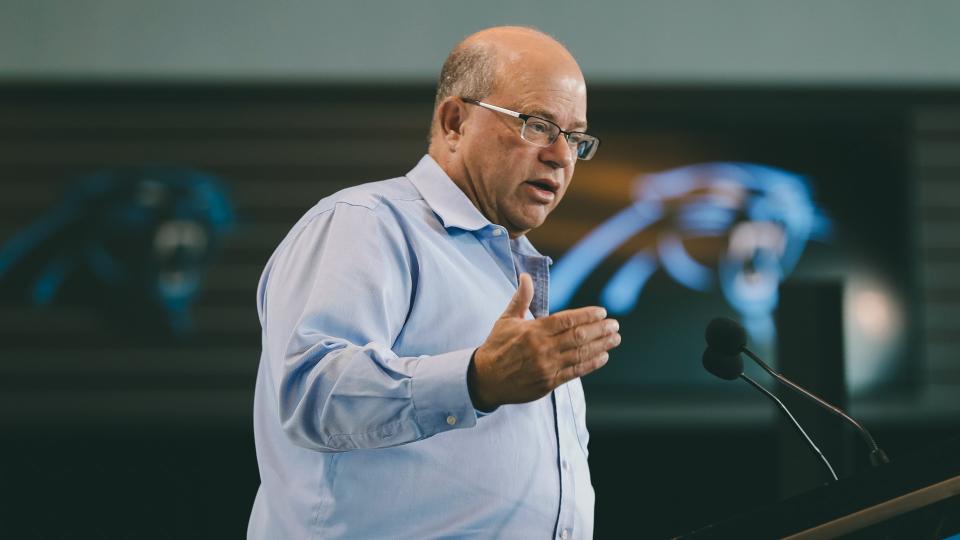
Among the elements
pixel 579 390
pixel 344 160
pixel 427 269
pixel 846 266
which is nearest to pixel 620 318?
pixel 846 266

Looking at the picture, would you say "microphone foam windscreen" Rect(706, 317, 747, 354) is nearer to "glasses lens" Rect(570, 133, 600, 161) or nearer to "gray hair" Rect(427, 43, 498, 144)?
"glasses lens" Rect(570, 133, 600, 161)

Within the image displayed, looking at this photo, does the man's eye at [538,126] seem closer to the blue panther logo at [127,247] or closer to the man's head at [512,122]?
the man's head at [512,122]

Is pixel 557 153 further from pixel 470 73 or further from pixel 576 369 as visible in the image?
pixel 576 369

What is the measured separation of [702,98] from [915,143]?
91cm

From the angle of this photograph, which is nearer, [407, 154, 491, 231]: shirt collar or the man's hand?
the man's hand

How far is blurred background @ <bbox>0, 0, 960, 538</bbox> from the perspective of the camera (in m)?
3.57

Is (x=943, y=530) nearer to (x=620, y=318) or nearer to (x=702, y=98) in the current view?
(x=620, y=318)

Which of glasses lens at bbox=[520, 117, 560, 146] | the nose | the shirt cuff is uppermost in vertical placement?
glasses lens at bbox=[520, 117, 560, 146]

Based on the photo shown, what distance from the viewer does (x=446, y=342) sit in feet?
4.32

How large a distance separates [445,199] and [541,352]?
56cm

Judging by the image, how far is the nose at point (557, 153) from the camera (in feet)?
5.09

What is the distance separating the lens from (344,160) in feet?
12.3

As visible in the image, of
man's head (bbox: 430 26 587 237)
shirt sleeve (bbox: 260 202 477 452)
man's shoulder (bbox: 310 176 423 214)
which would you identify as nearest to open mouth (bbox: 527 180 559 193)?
man's head (bbox: 430 26 587 237)

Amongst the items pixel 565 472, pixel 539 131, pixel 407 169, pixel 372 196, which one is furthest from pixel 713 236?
pixel 372 196
